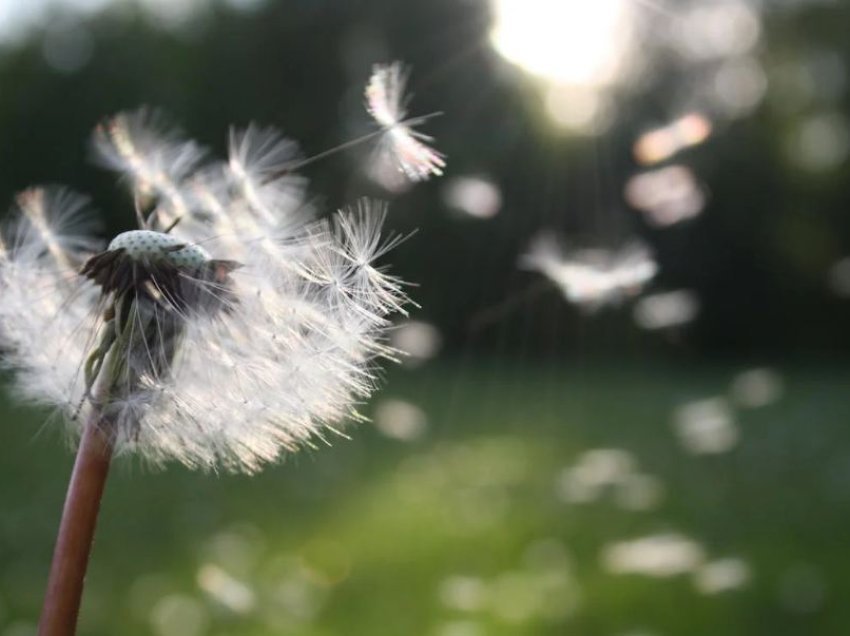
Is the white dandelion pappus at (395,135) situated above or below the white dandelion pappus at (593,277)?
below

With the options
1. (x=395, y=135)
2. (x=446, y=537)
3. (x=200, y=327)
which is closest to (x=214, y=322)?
(x=200, y=327)

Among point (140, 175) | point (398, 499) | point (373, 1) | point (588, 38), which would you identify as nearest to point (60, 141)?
point (373, 1)

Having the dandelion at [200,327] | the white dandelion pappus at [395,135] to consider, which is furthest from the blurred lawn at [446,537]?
the white dandelion pappus at [395,135]

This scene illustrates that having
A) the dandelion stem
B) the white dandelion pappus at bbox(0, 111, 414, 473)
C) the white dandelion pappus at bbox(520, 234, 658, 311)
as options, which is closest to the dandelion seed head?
the white dandelion pappus at bbox(0, 111, 414, 473)

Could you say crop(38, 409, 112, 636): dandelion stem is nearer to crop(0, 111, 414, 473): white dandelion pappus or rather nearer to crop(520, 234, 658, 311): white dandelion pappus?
crop(0, 111, 414, 473): white dandelion pappus

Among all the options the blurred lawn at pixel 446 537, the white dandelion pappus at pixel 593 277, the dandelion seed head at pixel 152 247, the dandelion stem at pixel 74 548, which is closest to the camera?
the dandelion stem at pixel 74 548

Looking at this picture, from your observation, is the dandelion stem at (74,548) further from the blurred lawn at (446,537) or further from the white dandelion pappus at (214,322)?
the blurred lawn at (446,537)

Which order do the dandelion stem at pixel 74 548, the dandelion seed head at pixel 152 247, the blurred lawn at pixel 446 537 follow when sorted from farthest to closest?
the blurred lawn at pixel 446 537, the dandelion seed head at pixel 152 247, the dandelion stem at pixel 74 548
